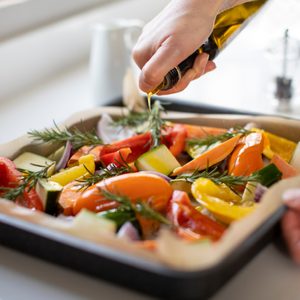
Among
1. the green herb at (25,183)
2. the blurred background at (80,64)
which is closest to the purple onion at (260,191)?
the green herb at (25,183)

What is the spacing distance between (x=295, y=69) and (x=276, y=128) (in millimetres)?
475

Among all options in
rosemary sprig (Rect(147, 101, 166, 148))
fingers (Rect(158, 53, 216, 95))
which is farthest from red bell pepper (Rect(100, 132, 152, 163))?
fingers (Rect(158, 53, 216, 95))

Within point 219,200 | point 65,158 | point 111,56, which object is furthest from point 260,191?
point 111,56

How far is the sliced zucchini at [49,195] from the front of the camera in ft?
3.45

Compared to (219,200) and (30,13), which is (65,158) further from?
(30,13)

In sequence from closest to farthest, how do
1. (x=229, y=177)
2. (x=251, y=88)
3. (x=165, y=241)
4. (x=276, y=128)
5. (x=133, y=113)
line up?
1. (x=165, y=241)
2. (x=229, y=177)
3. (x=276, y=128)
4. (x=133, y=113)
5. (x=251, y=88)

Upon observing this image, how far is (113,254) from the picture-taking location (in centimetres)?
82

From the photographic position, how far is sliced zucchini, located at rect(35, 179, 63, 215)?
41.4 inches

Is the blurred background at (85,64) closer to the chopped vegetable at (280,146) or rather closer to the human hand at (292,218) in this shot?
the chopped vegetable at (280,146)

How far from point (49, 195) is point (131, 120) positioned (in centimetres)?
36

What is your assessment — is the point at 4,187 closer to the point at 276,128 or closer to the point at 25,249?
the point at 25,249

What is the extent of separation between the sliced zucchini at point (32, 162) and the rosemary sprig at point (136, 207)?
0.20 meters

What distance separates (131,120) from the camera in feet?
4.50

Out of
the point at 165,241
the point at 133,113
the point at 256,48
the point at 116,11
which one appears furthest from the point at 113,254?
the point at 116,11
